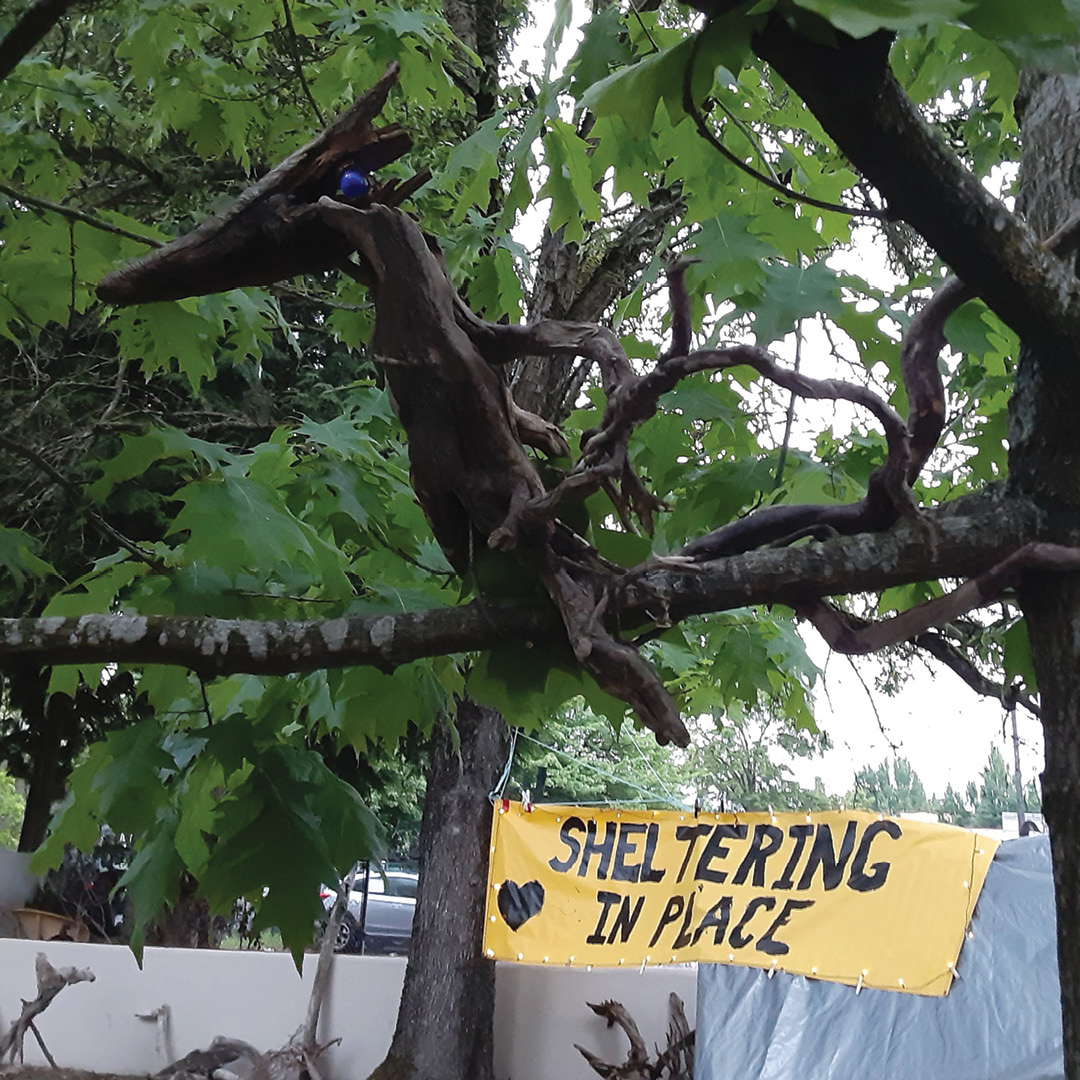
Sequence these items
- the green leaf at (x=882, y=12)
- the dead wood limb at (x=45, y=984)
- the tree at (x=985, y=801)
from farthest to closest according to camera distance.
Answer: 1. the dead wood limb at (x=45, y=984)
2. the tree at (x=985, y=801)
3. the green leaf at (x=882, y=12)

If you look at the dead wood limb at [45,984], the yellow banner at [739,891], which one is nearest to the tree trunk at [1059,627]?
the yellow banner at [739,891]

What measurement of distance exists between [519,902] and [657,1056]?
87 cm

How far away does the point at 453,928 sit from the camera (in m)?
4.09

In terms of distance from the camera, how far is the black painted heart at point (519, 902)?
4.06 meters

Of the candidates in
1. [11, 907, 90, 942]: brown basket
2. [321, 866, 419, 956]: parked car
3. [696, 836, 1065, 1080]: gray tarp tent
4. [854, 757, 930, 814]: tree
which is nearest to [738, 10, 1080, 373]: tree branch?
[696, 836, 1065, 1080]: gray tarp tent

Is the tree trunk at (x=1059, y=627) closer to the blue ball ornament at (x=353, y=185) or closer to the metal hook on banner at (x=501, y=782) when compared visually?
the blue ball ornament at (x=353, y=185)

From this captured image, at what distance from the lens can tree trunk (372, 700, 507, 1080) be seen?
158 inches

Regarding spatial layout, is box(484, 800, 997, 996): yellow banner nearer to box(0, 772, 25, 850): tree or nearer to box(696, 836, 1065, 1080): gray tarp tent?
box(696, 836, 1065, 1080): gray tarp tent

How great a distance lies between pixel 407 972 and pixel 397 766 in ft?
8.90

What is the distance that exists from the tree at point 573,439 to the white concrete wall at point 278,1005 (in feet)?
8.77

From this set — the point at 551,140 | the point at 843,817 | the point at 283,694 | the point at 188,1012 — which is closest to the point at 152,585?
the point at 283,694

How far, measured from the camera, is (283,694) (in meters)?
1.47

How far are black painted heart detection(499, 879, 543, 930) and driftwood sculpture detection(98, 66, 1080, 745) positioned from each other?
339 cm

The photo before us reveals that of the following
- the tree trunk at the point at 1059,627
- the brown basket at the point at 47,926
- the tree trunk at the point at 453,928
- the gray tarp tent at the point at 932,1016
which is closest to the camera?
the tree trunk at the point at 1059,627
